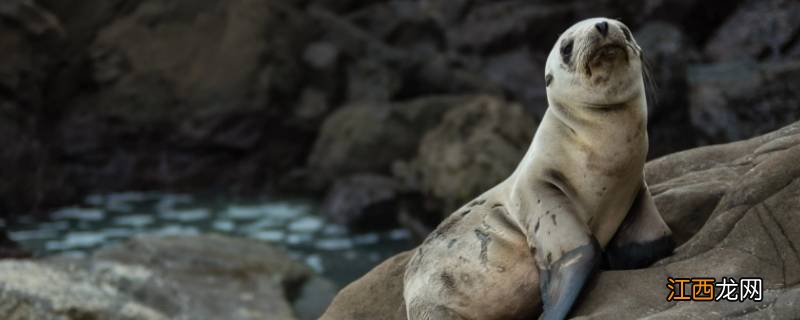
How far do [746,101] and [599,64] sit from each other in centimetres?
601

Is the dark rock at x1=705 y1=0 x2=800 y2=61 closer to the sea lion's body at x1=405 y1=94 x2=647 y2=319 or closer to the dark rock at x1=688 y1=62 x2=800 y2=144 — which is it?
the dark rock at x1=688 y1=62 x2=800 y2=144

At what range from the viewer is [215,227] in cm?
1090

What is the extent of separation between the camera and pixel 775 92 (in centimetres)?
845

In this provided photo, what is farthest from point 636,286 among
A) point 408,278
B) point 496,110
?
point 496,110

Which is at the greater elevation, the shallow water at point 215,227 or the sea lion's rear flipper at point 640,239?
the sea lion's rear flipper at point 640,239

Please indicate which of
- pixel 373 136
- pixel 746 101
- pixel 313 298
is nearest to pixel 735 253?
pixel 313 298

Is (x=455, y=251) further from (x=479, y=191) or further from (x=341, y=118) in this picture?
(x=341, y=118)

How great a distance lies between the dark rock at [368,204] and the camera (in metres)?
10.8

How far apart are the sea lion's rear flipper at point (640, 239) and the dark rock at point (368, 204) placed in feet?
24.2

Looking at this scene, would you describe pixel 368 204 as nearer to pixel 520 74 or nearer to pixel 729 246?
pixel 520 74

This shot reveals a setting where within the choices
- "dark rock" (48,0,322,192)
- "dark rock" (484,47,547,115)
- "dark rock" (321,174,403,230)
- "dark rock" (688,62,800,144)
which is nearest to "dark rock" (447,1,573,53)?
"dark rock" (484,47,547,115)

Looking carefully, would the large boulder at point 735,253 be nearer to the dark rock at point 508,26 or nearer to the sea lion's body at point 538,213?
the sea lion's body at point 538,213

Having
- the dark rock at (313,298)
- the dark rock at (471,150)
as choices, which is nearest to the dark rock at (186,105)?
the dark rock at (471,150)

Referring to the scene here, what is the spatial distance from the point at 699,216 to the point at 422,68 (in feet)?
33.8
